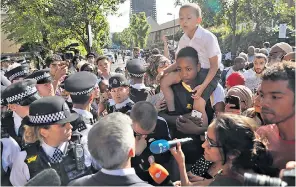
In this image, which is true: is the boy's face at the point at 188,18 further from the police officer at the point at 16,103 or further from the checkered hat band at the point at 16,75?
the checkered hat band at the point at 16,75

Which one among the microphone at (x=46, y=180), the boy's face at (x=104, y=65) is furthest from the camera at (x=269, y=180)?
the boy's face at (x=104, y=65)

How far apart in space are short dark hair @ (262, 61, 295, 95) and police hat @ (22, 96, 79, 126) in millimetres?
1654

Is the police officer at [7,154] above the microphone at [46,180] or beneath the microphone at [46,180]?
beneath

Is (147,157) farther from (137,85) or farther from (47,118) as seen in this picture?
(137,85)

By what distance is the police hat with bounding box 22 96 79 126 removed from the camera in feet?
9.56

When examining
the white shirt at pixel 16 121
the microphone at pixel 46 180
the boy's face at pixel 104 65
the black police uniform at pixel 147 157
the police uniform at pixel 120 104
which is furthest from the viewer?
the boy's face at pixel 104 65

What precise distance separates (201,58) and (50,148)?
6.31 ft

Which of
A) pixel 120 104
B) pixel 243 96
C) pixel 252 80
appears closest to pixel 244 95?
pixel 243 96

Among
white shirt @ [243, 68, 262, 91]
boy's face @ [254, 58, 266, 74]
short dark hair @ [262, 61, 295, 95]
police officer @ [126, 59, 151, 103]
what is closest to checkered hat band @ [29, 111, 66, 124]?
short dark hair @ [262, 61, 295, 95]

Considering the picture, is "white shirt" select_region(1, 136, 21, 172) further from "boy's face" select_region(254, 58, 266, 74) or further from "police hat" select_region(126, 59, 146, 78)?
"boy's face" select_region(254, 58, 266, 74)

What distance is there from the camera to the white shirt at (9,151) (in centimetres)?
298

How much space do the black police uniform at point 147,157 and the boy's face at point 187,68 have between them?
598 mm

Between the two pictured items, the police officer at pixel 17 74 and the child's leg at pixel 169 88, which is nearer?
the child's leg at pixel 169 88

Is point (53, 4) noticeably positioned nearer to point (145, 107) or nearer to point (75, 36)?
point (75, 36)
